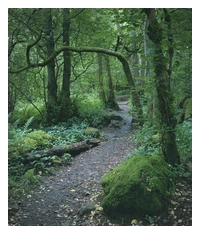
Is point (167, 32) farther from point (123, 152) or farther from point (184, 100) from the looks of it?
point (123, 152)

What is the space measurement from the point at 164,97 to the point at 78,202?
1.90m

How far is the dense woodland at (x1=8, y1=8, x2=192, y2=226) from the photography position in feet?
11.1

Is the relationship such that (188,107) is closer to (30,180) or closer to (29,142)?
(30,180)

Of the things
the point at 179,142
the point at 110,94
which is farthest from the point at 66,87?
the point at 179,142

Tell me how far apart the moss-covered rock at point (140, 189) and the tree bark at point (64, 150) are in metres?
2.23

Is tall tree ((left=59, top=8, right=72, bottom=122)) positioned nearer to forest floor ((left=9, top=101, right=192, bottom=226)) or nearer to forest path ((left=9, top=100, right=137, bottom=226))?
forest path ((left=9, top=100, right=137, bottom=226))

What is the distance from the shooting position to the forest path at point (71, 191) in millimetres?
2924

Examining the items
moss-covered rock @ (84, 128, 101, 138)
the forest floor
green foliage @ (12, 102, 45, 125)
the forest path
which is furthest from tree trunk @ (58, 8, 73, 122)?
the forest floor

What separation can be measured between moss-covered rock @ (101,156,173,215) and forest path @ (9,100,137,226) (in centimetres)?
35

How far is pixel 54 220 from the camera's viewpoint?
114 inches

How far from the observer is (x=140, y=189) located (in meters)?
2.90
